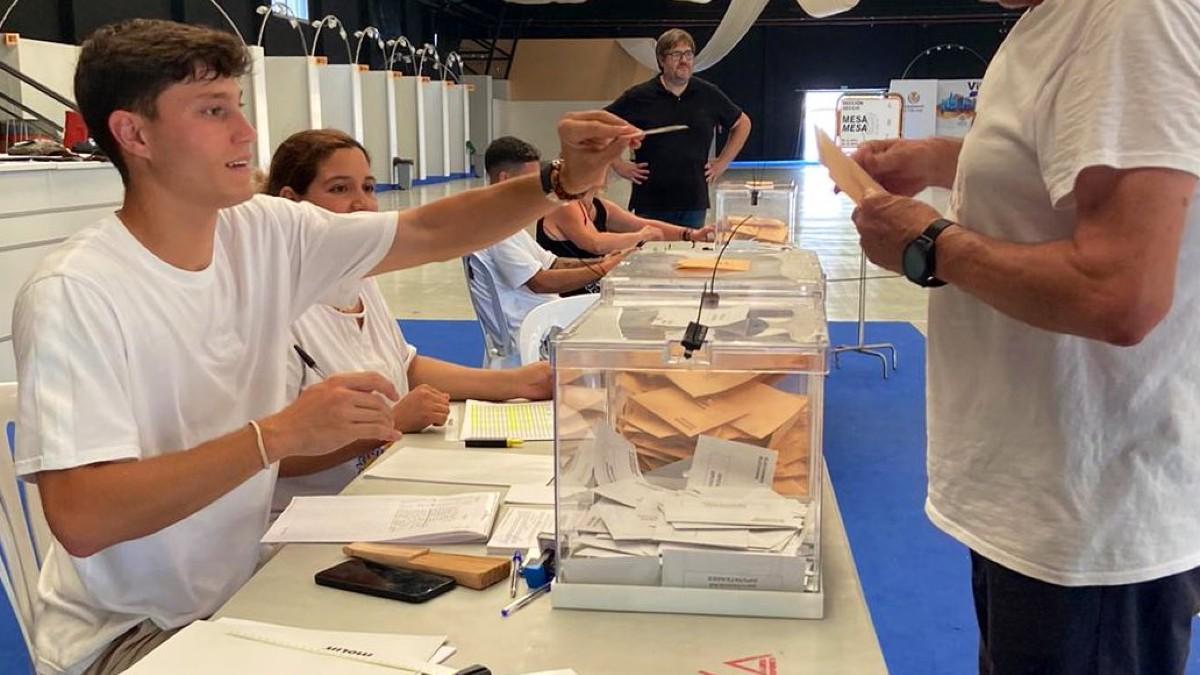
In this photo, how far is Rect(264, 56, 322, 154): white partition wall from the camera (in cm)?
1323

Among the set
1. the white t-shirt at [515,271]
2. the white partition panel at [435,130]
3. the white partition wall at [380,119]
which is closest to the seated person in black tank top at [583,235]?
the white t-shirt at [515,271]

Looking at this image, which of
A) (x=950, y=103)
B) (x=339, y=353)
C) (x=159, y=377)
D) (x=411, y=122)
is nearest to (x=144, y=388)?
(x=159, y=377)

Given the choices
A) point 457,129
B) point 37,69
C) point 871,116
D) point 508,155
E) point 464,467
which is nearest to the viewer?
point 464,467

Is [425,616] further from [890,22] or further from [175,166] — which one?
[890,22]

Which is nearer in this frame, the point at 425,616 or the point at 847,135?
the point at 425,616

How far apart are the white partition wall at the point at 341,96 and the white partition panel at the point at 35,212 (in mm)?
9503

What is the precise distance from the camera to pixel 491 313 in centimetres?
406

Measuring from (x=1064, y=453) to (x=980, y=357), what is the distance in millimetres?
154

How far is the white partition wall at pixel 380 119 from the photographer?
16.8 m

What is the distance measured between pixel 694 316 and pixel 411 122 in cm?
1802

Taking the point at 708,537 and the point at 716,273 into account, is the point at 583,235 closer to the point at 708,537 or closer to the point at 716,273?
the point at 716,273

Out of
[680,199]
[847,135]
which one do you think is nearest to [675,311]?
[680,199]

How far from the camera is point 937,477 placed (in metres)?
1.35

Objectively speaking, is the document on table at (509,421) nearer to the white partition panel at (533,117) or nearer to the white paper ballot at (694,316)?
the white paper ballot at (694,316)
